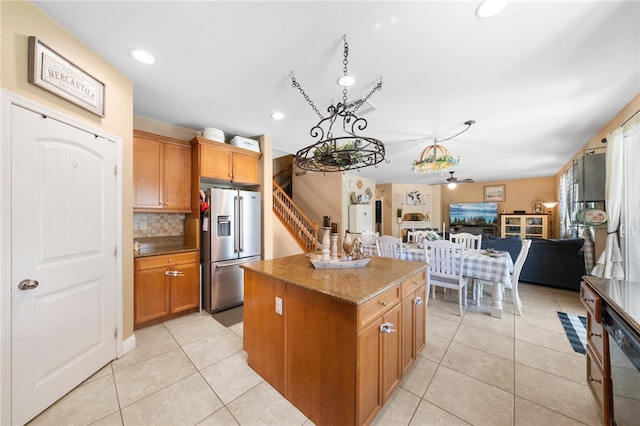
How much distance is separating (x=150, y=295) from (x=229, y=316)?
96 centimetres

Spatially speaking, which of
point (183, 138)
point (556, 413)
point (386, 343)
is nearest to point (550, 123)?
point (556, 413)

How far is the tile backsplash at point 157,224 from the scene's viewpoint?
3068 millimetres

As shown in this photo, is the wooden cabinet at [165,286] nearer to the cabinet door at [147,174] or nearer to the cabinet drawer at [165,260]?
the cabinet drawer at [165,260]

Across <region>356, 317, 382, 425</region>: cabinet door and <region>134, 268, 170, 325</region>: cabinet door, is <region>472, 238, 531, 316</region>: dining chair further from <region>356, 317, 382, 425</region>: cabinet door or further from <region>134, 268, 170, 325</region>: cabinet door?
<region>134, 268, 170, 325</region>: cabinet door

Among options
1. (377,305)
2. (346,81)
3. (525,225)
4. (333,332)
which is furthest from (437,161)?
(525,225)

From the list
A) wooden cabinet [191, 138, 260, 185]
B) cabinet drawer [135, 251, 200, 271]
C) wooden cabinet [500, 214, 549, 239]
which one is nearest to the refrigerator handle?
wooden cabinet [191, 138, 260, 185]

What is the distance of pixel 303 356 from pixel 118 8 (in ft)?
8.40

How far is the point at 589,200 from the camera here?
3.23 metres

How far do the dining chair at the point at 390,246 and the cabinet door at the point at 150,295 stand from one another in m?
2.97

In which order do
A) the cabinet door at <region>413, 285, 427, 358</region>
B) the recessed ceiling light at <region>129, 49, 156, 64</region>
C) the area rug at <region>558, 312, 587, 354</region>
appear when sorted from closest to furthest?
1. the recessed ceiling light at <region>129, 49, 156, 64</region>
2. the cabinet door at <region>413, 285, 427, 358</region>
3. the area rug at <region>558, 312, 587, 354</region>

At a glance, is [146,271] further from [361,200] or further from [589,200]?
[589,200]

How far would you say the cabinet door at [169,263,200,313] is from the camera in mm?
2871

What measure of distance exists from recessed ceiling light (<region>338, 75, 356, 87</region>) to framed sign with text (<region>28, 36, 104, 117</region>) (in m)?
2.08

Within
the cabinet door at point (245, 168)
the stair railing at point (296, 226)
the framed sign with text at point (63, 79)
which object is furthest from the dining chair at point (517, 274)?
the framed sign with text at point (63, 79)
